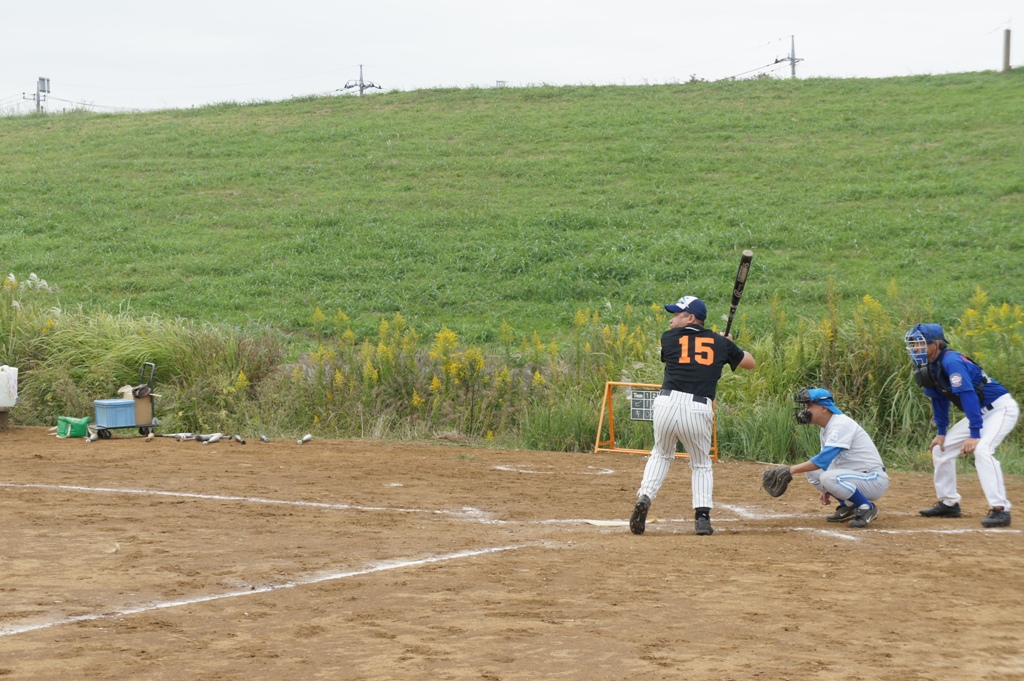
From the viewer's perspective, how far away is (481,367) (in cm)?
1577

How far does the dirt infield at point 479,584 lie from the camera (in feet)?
17.4

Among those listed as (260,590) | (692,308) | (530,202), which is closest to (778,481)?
(692,308)

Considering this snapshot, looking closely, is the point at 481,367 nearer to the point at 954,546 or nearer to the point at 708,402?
the point at 708,402

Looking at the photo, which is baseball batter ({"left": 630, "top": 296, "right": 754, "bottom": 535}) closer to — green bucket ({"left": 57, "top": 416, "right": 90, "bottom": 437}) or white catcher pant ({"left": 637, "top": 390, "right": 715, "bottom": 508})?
white catcher pant ({"left": 637, "top": 390, "right": 715, "bottom": 508})

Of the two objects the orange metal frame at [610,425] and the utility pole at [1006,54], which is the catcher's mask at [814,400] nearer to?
the orange metal frame at [610,425]

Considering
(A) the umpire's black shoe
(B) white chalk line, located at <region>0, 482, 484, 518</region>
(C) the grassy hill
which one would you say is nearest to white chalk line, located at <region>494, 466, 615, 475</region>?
(B) white chalk line, located at <region>0, 482, 484, 518</region>

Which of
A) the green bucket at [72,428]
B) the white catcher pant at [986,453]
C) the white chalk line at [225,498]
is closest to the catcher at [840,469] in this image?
the white catcher pant at [986,453]

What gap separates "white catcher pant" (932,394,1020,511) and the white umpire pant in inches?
21.8

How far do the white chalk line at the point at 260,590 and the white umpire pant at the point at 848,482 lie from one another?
2.76 metres

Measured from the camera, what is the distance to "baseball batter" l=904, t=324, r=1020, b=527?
9078 millimetres

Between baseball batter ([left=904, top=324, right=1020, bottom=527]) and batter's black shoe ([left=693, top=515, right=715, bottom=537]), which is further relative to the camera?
baseball batter ([left=904, top=324, right=1020, bottom=527])

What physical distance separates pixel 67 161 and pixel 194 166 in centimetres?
469

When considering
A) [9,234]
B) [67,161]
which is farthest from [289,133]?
[9,234]

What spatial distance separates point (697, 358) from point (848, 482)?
66.1 inches
